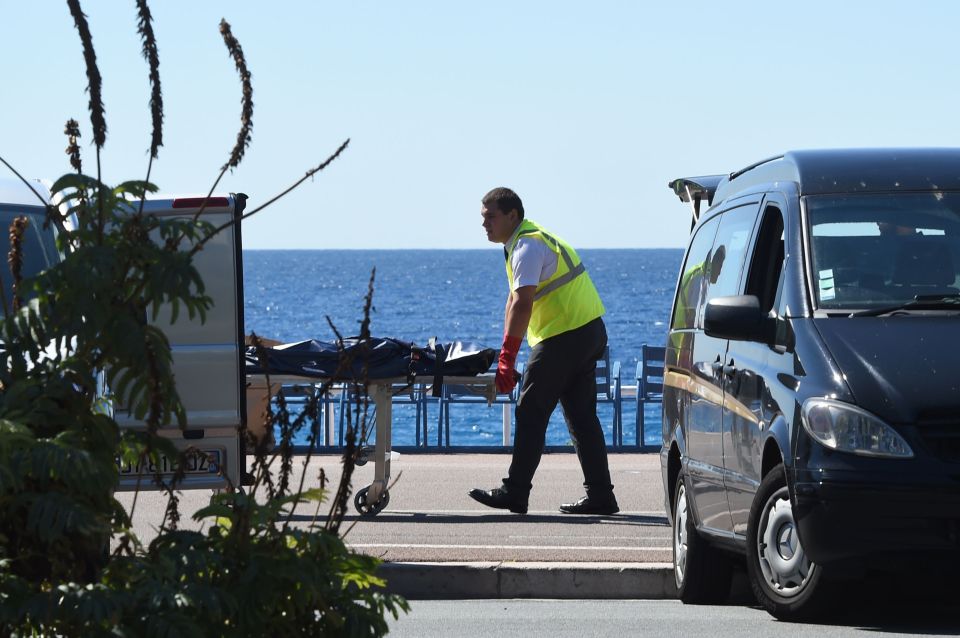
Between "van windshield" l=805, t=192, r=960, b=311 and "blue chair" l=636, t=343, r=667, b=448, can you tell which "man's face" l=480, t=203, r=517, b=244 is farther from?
"blue chair" l=636, t=343, r=667, b=448

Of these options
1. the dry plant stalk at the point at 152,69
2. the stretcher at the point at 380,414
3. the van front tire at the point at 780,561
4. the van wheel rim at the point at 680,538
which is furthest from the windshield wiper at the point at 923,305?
the stretcher at the point at 380,414

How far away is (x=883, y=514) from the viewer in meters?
6.10

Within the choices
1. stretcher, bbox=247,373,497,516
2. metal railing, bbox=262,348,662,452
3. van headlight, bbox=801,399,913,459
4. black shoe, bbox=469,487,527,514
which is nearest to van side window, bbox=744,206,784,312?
van headlight, bbox=801,399,913,459

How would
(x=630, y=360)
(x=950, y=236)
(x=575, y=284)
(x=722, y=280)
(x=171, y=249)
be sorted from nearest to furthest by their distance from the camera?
(x=171, y=249) → (x=950, y=236) → (x=722, y=280) → (x=575, y=284) → (x=630, y=360)

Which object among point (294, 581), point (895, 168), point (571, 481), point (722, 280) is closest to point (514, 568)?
point (722, 280)

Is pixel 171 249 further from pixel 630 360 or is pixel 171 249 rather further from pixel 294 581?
pixel 630 360

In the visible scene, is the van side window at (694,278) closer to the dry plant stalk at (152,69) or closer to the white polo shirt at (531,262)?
the white polo shirt at (531,262)

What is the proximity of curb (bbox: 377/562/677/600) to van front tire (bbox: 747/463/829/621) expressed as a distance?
4.69 ft

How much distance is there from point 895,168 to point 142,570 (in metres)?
4.28

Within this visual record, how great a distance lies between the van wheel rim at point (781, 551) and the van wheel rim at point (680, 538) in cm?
110

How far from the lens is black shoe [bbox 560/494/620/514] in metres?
10.8

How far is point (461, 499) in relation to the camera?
11953mm

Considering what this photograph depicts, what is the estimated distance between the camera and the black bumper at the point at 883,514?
19.9ft

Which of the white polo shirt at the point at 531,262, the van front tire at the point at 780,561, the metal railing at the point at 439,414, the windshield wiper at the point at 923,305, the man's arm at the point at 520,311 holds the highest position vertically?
the white polo shirt at the point at 531,262
